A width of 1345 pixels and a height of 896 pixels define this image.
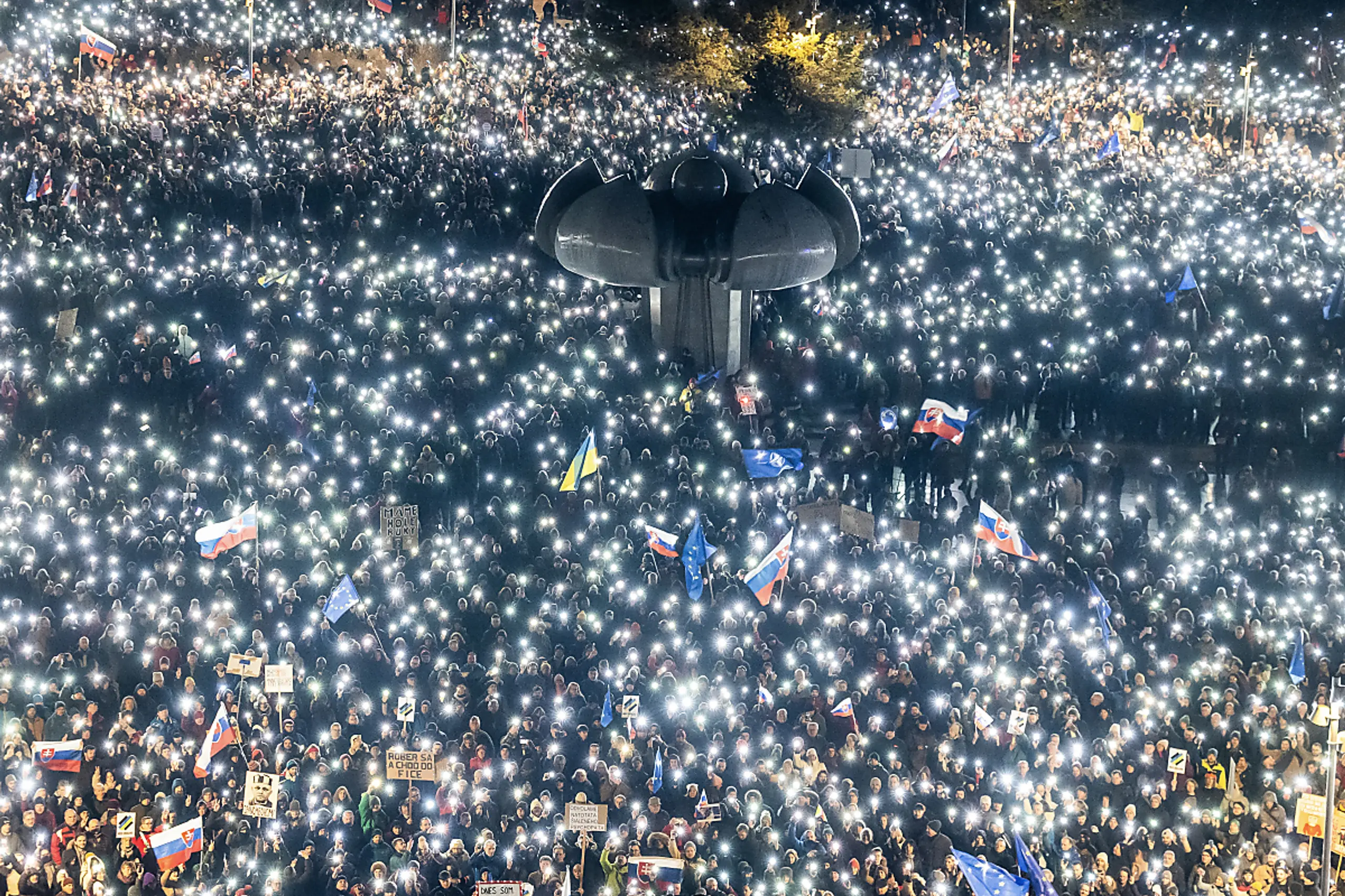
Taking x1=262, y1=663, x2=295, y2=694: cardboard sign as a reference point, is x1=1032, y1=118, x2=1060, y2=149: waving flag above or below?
above

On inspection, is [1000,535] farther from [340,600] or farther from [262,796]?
[262,796]

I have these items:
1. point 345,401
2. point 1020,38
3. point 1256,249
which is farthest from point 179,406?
point 1020,38

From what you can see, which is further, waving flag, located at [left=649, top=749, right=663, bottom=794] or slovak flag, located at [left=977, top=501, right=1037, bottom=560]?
slovak flag, located at [left=977, top=501, right=1037, bottom=560]

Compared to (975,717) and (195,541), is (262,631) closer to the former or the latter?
(195,541)

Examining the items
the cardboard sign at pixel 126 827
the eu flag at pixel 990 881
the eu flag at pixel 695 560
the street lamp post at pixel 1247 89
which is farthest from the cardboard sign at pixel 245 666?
the street lamp post at pixel 1247 89

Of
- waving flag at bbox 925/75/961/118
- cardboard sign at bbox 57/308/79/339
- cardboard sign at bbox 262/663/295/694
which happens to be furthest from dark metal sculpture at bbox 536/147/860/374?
waving flag at bbox 925/75/961/118

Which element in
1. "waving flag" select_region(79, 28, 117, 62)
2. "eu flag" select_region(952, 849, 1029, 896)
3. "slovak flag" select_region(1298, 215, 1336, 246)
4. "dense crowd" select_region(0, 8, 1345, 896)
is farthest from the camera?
"waving flag" select_region(79, 28, 117, 62)

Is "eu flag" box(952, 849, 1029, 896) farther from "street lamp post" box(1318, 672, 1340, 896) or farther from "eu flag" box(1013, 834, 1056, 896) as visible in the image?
"street lamp post" box(1318, 672, 1340, 896)
